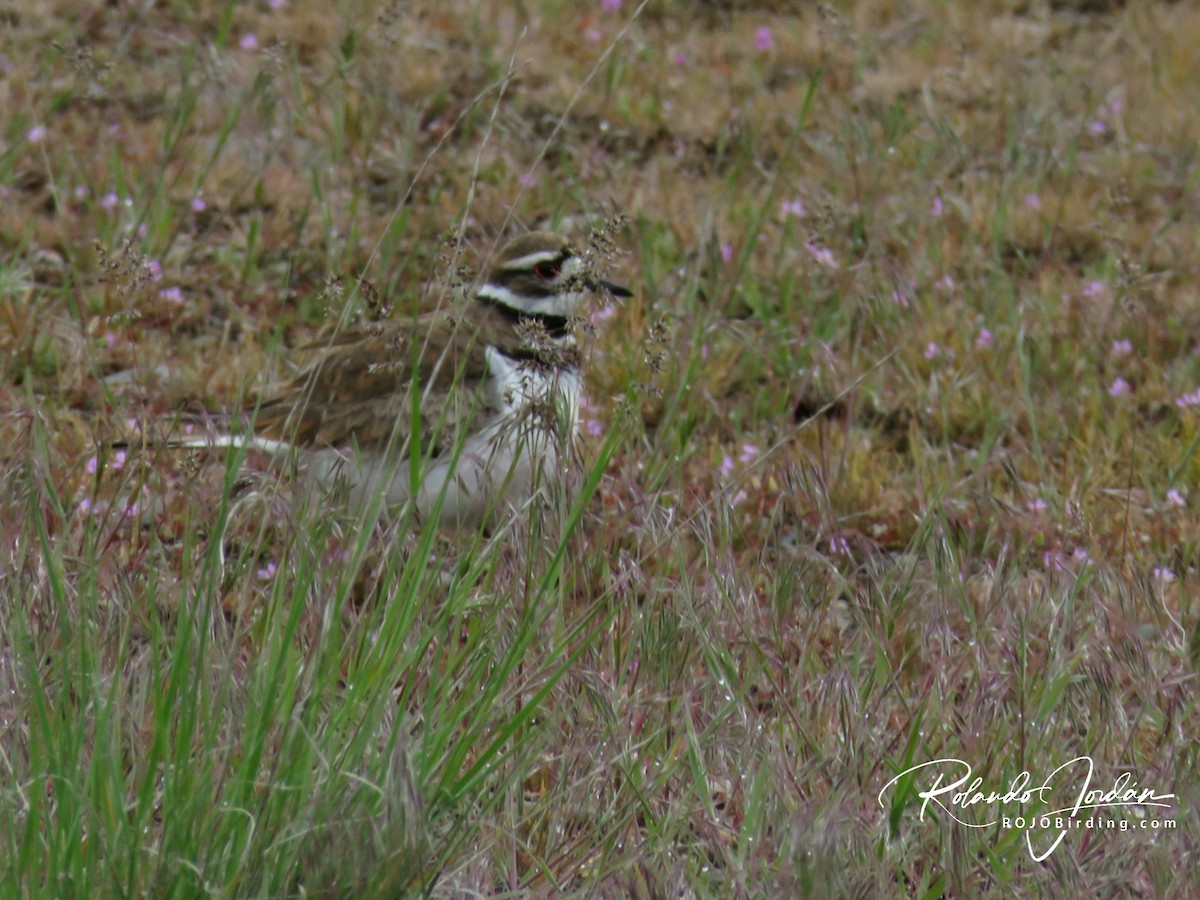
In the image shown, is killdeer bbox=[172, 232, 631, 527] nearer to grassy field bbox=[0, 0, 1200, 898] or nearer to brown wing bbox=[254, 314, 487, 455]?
brown wing bbox=[254, 314, 487, 455]

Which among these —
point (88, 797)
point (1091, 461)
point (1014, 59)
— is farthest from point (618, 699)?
point (1014, 59)

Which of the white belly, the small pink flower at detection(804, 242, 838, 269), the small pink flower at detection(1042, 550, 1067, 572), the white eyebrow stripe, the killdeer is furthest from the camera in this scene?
the small pink flower at detection(804, 242, 838, 269)

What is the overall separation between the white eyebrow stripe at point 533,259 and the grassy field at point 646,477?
35 centimetres

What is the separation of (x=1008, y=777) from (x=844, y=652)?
0.53 metres

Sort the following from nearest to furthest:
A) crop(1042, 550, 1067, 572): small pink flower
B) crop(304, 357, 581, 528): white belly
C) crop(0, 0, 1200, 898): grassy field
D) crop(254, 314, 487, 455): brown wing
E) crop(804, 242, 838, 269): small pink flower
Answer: crop(0, 0, 1200, 898): grassy field → crop(304, 357, 581, 528): white belly → crop(1042, 550, 1067, 572): small pink flower → crop(254, 314, 487, 455): brown wing → crop(804, 242, 838, 269): small pink flower

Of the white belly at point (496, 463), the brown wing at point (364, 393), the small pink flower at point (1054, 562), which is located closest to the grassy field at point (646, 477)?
the small pink flower at point (1054, 562)

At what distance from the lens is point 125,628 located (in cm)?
314

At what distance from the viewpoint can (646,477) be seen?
4941 mm

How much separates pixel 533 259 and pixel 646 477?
1015 mm

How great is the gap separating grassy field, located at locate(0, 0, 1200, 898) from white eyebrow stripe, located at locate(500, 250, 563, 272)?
35 centimetres

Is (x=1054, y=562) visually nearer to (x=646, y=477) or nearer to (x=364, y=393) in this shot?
(x=646, y=477)

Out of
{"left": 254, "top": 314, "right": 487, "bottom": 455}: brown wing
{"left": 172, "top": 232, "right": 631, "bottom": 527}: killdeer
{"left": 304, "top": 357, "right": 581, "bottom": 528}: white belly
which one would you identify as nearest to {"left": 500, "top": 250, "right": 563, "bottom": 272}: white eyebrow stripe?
{"left": 172, "top": 232, "right": 631, "bottom": 527}: killdeer

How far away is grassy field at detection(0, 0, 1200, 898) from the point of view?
3.06 m

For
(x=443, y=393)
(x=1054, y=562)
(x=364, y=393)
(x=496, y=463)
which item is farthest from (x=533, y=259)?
(x=1054, y=562)
